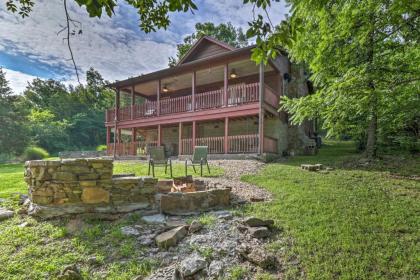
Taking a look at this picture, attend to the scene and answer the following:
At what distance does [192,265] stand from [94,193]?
2301 millimetres

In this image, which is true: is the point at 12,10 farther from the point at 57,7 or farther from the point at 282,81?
the point at 282,81

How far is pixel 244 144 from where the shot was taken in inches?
422

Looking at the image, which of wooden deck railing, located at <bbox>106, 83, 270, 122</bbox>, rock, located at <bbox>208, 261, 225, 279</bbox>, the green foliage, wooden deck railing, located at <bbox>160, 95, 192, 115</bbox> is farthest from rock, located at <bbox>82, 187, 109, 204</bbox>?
wooden deck railing, located at <bbox>160, 95, 192, 115</bbox>

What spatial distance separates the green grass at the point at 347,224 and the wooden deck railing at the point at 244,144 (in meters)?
4.50

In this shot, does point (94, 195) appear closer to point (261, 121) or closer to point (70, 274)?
point (70, 274)

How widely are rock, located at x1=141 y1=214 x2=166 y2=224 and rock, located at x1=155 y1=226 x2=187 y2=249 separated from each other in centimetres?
52

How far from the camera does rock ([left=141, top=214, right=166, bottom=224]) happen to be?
3.80 metres

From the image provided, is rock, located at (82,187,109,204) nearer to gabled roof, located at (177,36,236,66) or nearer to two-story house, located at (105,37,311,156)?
two-story house, located at (105,37,311,156)

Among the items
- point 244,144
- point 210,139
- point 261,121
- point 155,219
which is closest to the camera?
point 155,219

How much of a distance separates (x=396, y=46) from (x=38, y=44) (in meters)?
6.83

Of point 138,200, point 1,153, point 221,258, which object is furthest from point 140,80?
point 1,153

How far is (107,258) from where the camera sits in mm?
2898

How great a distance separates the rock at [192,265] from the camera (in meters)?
2.52

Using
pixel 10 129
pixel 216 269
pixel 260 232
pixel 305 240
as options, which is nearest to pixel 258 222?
pixel 260 232
